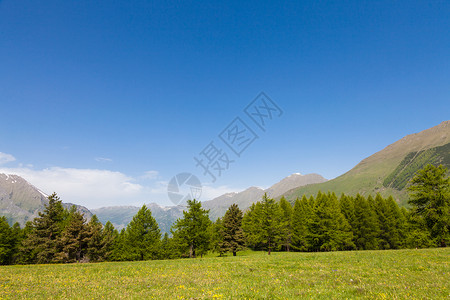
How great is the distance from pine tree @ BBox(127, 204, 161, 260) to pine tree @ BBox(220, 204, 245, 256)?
1671 centimetres

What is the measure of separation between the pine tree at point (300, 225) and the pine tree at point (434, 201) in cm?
2235

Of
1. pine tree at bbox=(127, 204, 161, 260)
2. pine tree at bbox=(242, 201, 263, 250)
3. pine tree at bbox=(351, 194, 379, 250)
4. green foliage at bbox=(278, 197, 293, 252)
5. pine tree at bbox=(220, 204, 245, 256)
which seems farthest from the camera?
green foliage at bbox=(278, 197, 293, 252)

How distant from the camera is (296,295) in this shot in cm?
902

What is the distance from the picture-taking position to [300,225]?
60.8m

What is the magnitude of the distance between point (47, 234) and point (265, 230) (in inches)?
2066

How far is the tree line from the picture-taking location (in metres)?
39.1

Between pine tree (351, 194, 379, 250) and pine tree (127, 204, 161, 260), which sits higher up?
pine tree (127, 204, 161, 260)

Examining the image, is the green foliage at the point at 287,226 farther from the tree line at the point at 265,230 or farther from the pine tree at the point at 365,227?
the pine tree at the point at 365,227

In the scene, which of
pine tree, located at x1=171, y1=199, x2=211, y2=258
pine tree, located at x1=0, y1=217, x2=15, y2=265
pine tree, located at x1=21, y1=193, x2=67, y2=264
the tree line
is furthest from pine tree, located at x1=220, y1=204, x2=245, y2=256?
pine tree, located at x1=0, y1=217, x2=15, y2=265

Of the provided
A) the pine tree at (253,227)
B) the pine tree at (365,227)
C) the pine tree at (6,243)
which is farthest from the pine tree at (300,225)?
the pine tree at (6,243)

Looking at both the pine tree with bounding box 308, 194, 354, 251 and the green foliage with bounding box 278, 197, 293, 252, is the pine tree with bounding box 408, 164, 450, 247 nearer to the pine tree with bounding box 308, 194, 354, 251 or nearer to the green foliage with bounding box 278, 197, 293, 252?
the pine tree with bounding box 308, 194, 354, 251

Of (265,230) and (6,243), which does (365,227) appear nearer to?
(265,230)

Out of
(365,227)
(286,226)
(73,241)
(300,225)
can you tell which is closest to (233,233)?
(286,226)

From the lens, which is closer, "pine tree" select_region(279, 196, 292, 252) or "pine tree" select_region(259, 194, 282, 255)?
"pine tree" select_region(259, 194, 282, 255)
